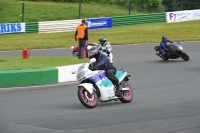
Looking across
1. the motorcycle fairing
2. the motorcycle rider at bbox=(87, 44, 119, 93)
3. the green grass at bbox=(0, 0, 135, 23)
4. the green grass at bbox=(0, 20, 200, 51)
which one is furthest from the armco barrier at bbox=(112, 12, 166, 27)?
the motorcycle fairing

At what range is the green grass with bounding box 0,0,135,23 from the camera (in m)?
46.0

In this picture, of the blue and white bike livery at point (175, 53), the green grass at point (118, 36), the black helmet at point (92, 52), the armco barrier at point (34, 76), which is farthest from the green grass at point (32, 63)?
the green grass at point (118, 36)

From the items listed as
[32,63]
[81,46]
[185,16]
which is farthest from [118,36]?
[32,63]

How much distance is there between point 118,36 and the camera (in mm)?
37562

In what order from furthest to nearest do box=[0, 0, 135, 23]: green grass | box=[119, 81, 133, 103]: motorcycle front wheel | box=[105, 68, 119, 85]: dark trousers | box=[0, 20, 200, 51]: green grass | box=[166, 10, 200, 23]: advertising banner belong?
box=[0, 0, 135, 23]: green grass < box=[166, 10, 200, 23]: advertising banner < box=[0, 20, 200, 51]: green grass < box=[119, 81, 133, 103]: motorcycle front wheel < box=[105, 68, 119, 85]: dark trousers

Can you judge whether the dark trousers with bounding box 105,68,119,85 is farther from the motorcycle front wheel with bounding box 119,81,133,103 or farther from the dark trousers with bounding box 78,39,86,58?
the dark trousers with bounding box 78,39,86,58

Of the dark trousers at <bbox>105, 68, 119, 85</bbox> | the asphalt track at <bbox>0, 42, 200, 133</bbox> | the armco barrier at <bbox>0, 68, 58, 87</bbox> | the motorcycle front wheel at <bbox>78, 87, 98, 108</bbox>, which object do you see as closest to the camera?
the asphalt track at <bbox>0, 42, 200, 133</bbox>

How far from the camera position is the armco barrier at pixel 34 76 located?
16453 mm

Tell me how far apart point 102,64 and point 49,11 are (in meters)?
35.6

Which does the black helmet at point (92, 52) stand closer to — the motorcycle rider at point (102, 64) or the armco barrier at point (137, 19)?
the motorcycle rider at point (102, 64)

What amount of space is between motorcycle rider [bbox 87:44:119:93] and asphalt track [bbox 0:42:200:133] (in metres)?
0.59

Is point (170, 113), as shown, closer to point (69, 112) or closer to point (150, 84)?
point (69, 112)

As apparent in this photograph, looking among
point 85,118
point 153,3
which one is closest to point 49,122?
point 85,118

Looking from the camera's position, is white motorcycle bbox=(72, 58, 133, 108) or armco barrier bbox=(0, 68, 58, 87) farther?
armco barrier bbox=(0, 68, 58, 87)
